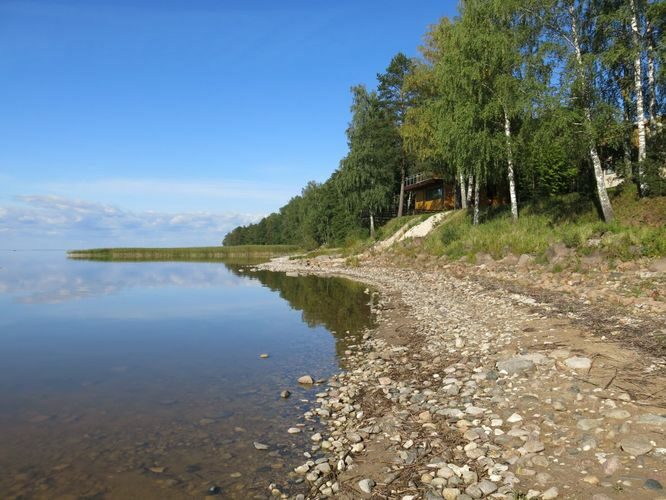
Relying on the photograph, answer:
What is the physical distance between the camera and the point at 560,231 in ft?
75.0

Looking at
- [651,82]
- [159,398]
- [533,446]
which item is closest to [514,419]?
[533,446]

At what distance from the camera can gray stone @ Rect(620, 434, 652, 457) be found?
5217mm

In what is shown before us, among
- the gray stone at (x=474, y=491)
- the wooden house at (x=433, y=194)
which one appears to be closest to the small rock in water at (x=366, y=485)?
the gray stone at (x=474, y=491)

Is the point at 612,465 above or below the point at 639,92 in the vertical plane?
below

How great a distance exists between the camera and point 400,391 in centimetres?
898

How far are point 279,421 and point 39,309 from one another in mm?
24223

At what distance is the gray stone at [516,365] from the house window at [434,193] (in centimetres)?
4634

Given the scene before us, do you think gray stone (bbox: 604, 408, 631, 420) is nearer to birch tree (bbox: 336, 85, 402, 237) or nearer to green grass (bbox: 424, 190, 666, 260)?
green grass (bbox: 424, 190, 666, 260)

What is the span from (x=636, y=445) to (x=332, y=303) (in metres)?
19.4

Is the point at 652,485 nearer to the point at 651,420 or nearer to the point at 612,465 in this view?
the point at 612,465

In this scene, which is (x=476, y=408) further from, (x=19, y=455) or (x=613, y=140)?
(x=613, y=140)

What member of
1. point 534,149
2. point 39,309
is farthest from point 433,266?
point 39,309

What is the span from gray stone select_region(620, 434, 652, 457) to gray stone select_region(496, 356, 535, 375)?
116 inches

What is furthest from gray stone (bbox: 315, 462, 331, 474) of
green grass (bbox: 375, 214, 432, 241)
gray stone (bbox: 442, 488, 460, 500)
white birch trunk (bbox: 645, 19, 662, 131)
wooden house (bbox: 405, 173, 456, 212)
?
wooden house (bbox: 405, 173, 456, 212)
